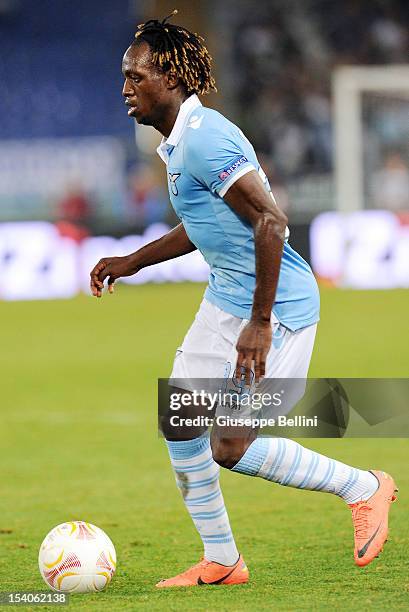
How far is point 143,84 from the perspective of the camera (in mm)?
4539

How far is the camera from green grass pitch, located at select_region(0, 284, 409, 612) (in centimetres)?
471

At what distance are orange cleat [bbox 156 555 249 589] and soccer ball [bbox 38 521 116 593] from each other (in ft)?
0.84

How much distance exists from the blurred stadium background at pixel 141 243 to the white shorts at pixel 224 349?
0.86 meters

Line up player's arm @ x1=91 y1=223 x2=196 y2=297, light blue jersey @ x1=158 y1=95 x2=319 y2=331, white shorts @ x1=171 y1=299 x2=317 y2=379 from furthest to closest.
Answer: player's arm @ x1=91 y1=223 x2=196 y2=297
white shorts @ x1=171 y1=299 x2=317 y2=379
light blue jersey @ x1=158 y1=95 x2=319 y2=331

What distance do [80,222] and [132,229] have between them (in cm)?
80

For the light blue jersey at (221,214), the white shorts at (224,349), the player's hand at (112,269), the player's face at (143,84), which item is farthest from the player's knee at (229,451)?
the player's face at (143,84)

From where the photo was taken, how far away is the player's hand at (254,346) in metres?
4.30

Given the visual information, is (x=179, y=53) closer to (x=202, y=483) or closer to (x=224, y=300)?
(x=224, y=300)

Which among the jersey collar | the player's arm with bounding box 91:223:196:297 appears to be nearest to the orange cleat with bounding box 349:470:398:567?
the player's arm with bounding box 91:223:196:297

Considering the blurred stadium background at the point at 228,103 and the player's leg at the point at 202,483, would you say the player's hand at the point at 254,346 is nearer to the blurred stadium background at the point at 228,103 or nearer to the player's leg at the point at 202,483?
the player's leg at the point at 202,483

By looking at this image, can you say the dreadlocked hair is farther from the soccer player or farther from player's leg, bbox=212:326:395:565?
player's leg, bbox=212:326:395:565

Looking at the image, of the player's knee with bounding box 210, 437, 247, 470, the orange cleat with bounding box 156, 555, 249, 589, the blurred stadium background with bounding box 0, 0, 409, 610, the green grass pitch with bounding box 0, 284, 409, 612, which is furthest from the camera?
the blurred stadium background with bounding box 0, 0, 409, 610

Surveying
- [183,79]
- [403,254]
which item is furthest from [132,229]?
[183,79]

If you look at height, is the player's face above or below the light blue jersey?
above
